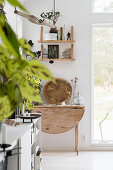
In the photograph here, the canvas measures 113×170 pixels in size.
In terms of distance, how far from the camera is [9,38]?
0.74 feet

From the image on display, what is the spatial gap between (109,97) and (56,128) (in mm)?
1235

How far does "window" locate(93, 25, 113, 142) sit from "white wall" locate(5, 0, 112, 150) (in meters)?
0.20

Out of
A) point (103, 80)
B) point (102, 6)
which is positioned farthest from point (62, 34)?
point (103, 80)

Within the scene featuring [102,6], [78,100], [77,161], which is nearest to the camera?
[77,161]

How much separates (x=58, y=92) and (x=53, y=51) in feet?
2.50

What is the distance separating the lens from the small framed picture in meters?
5.02

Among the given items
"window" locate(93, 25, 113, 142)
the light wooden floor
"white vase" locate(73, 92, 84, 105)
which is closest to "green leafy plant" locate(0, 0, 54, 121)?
the light wooden floor

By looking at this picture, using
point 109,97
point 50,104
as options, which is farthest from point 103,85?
point 50,104

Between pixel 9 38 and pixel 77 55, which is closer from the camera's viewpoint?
pixel 9 38

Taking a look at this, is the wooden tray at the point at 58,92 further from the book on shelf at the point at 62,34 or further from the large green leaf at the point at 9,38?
the large green leaf at the point at 9,38

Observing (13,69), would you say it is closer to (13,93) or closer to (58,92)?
(13,93)

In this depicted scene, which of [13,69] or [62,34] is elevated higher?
[62,34]

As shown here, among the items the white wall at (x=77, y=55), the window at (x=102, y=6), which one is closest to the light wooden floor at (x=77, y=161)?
the white wall at (x=77, y=55)

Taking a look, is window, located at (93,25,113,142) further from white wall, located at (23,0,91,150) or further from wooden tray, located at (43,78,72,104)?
wooden tray, located at (43,78,72,104)
